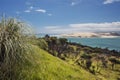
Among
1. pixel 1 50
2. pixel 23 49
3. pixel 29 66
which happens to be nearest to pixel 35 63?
pixel 29 66

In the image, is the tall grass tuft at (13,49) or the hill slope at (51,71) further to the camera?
the hill slope at (51,71)

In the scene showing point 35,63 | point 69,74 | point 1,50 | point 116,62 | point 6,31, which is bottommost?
point 116,62

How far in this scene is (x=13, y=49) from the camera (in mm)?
9250

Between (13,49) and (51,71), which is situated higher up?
(13,49)

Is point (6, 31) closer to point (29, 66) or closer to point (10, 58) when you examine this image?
point (10, 58)

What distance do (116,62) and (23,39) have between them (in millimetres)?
77919

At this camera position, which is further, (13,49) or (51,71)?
(51,71)

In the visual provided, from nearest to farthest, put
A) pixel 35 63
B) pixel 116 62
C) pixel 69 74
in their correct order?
pixel 35 63, pixel 69 74, pixel 116 62

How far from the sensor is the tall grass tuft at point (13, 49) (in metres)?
9.17

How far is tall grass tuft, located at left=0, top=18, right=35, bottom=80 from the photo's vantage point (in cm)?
917

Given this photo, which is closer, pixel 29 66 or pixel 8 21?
pixel 8 21

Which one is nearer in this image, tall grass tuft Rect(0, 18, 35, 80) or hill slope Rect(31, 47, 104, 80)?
tall grass tuft Rect(0, 18, 35, 80)

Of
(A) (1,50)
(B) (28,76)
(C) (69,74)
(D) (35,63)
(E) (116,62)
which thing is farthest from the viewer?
(E) (116,62)

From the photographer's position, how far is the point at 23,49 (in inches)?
380
